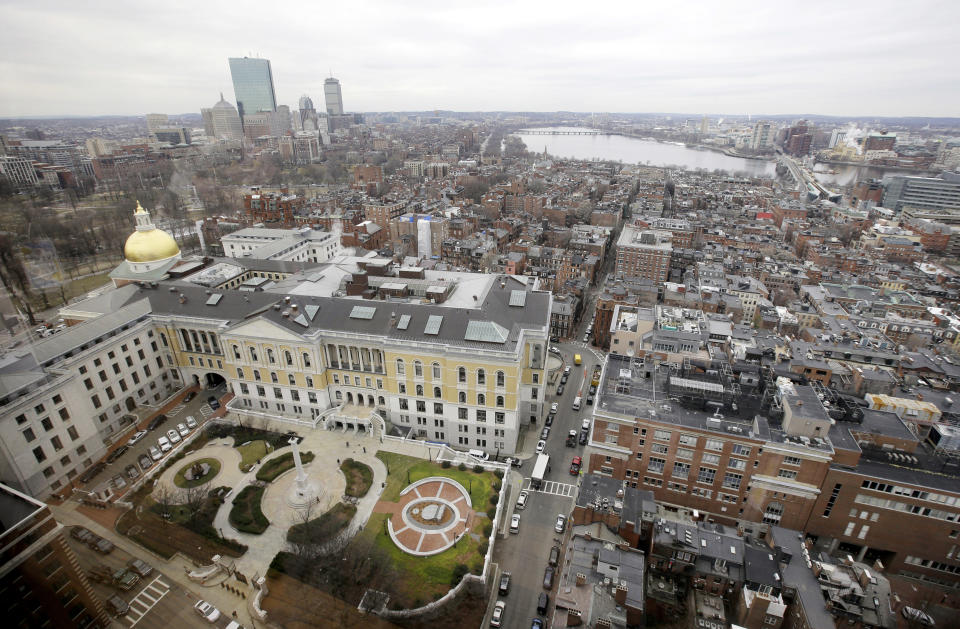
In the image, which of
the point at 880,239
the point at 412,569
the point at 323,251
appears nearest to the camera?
the point at 412,569

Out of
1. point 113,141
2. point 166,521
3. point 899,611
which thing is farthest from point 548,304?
point 113,141

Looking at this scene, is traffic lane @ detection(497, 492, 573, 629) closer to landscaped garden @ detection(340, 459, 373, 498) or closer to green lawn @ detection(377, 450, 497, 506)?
green lawn @ detection(377, 450, 497, 506)

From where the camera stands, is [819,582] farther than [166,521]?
No

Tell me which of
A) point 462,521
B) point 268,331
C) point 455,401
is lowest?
point 462,521

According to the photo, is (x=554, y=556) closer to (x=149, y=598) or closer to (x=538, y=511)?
(x=538, y=511)

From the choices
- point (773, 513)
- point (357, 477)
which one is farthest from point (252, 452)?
point (773, 513)

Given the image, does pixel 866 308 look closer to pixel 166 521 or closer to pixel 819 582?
pixel 819 582

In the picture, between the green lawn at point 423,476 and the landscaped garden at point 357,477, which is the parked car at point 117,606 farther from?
the green lawn at point 423,476
